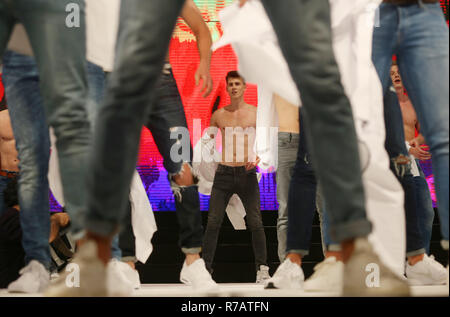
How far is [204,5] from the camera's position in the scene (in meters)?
5.20

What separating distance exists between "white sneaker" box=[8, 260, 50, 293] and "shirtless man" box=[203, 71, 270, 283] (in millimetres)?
2189

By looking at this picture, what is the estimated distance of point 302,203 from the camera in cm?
224

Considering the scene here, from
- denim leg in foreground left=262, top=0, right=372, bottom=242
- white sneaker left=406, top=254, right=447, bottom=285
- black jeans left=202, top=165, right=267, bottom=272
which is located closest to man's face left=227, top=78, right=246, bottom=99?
black jeans left=202, top=165, right=267, bottom=272

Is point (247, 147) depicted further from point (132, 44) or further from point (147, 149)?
point (132, 44)

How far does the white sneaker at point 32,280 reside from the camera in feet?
6.91

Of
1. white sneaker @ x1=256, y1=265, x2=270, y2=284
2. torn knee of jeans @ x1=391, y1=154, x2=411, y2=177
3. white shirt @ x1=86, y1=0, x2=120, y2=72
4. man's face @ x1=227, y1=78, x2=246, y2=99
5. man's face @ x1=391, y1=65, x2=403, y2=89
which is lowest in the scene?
white sneaker @ x1=256, y1=265, x2=270, y2=284

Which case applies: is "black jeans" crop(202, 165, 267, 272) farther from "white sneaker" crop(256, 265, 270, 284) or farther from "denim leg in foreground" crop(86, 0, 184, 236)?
"denim leg in foreground" crop(86, 0, 184, 236)

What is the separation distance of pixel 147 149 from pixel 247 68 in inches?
126

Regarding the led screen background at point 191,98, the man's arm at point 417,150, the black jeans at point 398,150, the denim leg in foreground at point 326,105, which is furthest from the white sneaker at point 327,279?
the led screen background at point 191,98

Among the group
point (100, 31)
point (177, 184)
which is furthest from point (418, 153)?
point (100, 31)

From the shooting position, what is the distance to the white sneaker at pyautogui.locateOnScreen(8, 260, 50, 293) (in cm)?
211

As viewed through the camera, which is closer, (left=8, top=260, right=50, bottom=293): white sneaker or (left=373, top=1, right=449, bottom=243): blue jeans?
(left=373, top=1, right=449, bottom=243): blue jeans

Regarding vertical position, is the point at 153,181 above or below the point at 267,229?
above
